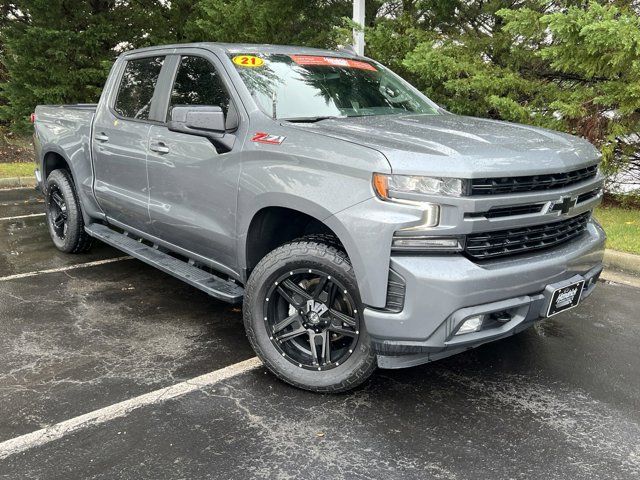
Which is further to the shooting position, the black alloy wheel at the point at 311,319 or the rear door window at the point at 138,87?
the rear door window at the point at 138,87

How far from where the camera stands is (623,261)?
5848 mm

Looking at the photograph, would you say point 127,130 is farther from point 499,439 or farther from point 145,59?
point 499,439

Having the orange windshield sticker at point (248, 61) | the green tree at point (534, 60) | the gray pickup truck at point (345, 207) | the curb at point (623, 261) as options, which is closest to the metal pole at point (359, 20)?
the green tree at point (534, 60)

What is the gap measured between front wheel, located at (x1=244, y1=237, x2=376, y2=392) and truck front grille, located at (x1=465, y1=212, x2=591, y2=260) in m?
0.64

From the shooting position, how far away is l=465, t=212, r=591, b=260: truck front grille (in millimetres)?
2895

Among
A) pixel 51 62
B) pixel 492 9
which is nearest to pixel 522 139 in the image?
pixel 492 9

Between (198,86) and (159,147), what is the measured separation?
52 centimetres

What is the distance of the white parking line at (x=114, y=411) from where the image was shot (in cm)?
286

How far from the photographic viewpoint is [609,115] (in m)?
7.41

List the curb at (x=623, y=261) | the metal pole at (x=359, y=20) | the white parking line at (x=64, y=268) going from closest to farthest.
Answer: the white parking line at (x=64, y=268), the curb at (x=623, y=261), the metal pole at (x=359, y=20)

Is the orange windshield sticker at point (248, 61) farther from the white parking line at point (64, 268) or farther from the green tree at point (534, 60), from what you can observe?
the green tree at point (534, 60)

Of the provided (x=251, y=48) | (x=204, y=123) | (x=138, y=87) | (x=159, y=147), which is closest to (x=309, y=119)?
(x=204, y=123)

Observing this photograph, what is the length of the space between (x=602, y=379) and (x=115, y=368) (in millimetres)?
2969

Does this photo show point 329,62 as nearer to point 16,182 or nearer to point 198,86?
point 198,86
